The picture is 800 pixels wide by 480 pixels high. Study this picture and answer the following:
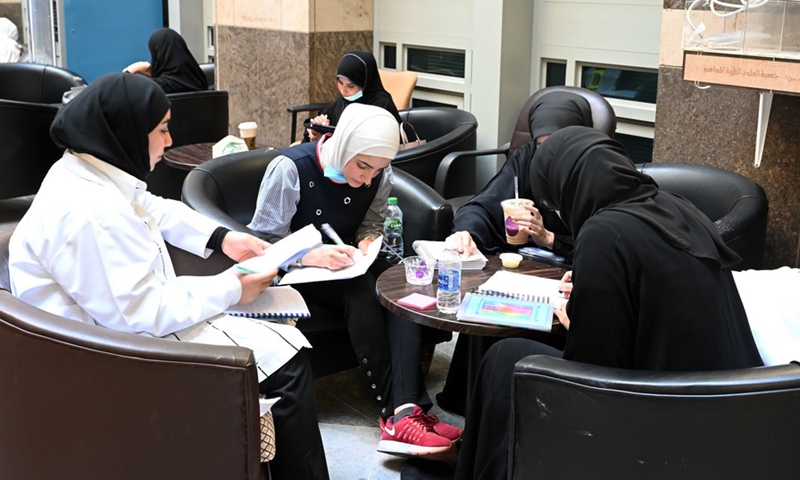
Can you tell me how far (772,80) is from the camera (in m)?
3.12

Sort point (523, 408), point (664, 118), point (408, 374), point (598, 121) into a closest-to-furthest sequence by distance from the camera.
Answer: point (523, 408)
point (408, 374)
point (664, 118)
point (598, 121)

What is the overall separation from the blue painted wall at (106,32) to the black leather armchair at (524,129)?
534 centimetres

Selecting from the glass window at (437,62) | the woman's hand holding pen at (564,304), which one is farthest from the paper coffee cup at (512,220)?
the glass window at (437,62)

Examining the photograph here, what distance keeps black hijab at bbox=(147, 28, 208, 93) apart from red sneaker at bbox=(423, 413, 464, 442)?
390 cm

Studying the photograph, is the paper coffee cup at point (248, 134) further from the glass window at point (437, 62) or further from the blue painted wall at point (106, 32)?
the blue painted wall at point (106, 32)

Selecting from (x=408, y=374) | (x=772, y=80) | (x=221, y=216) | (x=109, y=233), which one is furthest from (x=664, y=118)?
(x=109, y=233)

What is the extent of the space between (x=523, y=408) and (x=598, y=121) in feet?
9.26

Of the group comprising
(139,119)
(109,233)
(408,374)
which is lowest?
(408,374)

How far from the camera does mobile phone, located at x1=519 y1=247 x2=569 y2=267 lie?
316 centimetres

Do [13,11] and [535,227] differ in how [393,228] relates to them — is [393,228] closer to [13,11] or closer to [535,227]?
[535,227]

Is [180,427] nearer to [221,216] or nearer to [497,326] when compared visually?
[497,326]

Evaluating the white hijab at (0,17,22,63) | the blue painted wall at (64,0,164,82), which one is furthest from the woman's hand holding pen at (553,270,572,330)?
the blue painted wall at (64,0,164,82)

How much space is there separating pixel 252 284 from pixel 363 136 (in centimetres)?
83

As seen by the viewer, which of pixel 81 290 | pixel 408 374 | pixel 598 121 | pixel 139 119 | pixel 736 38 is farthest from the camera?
pixel 598 121
